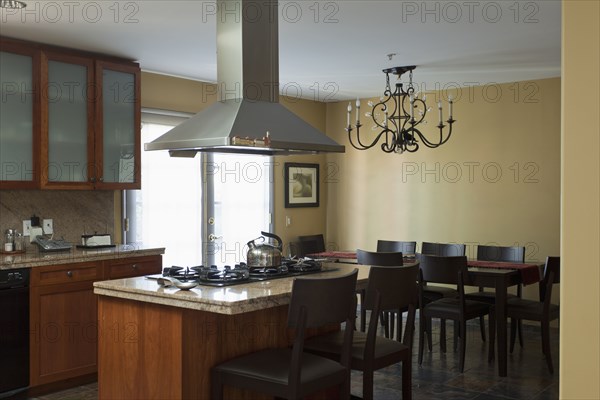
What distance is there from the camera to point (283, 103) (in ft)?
24.3

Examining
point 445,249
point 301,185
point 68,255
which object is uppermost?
point 301,185

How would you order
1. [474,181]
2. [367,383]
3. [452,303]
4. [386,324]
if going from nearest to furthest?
1. [367,383]
2. [452,303]
3. [386,324]
4. [474,181]

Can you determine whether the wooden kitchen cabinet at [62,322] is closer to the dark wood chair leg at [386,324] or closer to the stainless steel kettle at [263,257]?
the stainless steel kettle at [263,257]

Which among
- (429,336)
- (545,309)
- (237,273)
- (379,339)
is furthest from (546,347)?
(237,273)

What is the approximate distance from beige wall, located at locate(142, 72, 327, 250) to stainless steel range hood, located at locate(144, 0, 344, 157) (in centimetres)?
248

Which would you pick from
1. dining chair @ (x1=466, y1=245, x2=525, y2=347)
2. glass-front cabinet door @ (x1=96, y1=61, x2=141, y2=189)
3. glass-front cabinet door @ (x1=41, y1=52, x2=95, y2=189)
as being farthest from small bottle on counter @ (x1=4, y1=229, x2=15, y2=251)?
dining chair @ (x1=466, y1=245, x2=525, y2=347)

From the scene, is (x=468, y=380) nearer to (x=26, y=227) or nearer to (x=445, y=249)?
(x=445, y=249)

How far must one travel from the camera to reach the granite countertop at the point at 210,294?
2760 millimetres

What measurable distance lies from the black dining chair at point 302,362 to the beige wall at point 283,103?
3627mm

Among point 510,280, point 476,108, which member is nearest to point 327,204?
point 476,108

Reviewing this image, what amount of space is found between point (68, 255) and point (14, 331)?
2.02ft

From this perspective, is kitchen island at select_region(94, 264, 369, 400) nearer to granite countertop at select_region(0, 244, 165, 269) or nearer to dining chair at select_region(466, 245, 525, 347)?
granite countertop at select_region(0, 244, 165, 269)

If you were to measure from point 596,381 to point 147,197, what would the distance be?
4.90 m

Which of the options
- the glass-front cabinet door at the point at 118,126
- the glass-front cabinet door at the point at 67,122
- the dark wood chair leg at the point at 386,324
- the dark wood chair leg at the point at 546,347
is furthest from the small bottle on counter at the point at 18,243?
the dark wood chair leg at the point at 546,347
